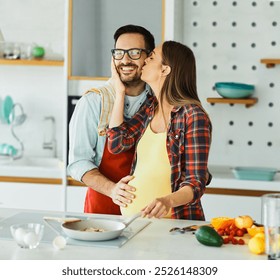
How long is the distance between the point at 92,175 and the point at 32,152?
2364 millimetres

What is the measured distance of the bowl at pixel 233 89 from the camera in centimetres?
423

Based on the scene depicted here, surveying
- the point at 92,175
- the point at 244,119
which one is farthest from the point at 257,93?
the point at 92,175

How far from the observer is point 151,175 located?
2525 mm

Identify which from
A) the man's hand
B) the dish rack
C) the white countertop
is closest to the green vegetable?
the man's hand

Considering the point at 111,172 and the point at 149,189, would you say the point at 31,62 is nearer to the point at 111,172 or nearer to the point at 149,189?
the point at 111,172

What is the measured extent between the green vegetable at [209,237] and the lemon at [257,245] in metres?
0.11

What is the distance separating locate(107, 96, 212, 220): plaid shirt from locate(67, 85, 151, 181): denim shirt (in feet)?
0.41

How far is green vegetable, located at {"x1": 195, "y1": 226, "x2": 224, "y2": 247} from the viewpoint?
6.30 feet

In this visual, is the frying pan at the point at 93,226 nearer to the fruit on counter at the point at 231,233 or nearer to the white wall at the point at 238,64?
the fruit on counter at the point at 231,233

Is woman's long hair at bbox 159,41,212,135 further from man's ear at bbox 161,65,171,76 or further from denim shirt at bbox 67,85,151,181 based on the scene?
denim shirt at bbox 67,85,151,181

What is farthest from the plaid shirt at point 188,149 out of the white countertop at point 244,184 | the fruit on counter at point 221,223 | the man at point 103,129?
the white countertop at point 244,184

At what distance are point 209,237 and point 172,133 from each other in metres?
0.68

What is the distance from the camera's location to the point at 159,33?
4.13 meters
